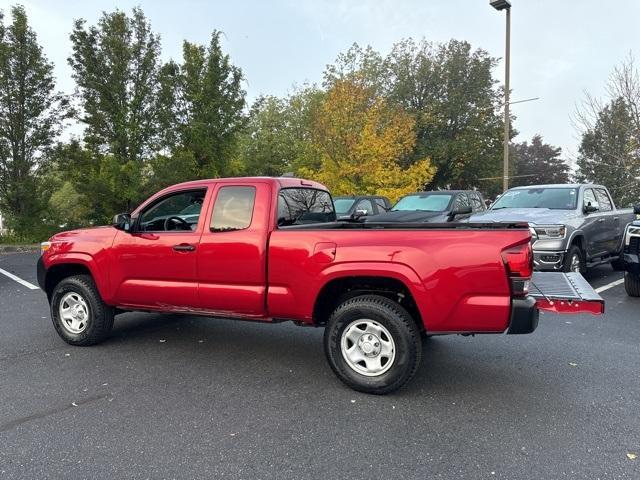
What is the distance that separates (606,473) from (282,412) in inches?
82.1

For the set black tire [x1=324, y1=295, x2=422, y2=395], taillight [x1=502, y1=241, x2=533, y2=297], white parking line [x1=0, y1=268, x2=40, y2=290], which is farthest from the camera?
white parking line [x1=0, y1=268, x2=40, y2=290]

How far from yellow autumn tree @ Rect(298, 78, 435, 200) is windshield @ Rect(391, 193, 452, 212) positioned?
21.3ft

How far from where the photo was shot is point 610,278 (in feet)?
29.3

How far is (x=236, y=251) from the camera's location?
4.09 m

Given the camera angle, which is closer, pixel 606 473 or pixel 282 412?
pixel 606 473

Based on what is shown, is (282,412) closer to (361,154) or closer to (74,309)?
(74,309)

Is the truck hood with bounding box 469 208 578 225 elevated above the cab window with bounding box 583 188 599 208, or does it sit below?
below

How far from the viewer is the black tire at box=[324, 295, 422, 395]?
3525 mm

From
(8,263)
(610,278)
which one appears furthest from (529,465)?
(8,263)

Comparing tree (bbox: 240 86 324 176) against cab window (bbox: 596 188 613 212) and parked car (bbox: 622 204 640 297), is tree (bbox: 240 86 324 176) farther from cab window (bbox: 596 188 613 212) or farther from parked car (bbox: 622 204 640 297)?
parked car (bbox: 622 204 640 297)

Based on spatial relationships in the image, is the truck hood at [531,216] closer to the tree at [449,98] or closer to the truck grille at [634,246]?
the truck grille at [634,246]

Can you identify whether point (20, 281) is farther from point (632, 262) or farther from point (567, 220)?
point (632, 262)

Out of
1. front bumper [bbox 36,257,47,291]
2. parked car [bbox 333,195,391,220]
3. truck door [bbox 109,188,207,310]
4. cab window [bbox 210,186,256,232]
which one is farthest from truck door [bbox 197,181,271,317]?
parked car [bbox 333,195,391,220]

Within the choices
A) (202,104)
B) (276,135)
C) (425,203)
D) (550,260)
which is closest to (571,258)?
(550,260)
